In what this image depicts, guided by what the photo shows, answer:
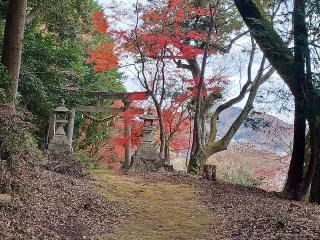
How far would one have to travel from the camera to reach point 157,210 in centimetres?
805

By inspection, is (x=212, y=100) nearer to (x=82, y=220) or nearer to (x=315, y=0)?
(x=315, y=0)

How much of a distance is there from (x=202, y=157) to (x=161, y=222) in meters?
7.34

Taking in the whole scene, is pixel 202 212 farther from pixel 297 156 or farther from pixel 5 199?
pixel 5 199

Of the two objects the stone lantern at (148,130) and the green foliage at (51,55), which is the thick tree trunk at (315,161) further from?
the green foliage at (51,55)

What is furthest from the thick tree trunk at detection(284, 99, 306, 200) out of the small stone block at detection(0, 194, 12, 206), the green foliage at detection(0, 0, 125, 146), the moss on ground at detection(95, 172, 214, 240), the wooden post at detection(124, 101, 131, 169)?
the wooden post at detection(124, 101, 131, 169)

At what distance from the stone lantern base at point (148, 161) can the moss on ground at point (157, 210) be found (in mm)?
2798

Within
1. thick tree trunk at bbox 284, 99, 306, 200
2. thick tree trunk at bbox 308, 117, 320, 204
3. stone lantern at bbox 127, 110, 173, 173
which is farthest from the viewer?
stone lantern at bbox 127, 110, 173, 173

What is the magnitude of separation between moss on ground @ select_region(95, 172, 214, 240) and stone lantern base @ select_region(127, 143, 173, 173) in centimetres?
280

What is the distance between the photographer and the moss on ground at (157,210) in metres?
6.45

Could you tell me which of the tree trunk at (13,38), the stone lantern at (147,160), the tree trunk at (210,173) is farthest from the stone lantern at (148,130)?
the tree trunk at (13,38)

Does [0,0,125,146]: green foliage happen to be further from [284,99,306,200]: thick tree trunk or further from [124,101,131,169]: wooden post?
[284,99,306,200]: thick tree trunk

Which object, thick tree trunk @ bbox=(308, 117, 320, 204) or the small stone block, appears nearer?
the small stone block

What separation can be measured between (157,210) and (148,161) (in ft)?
20.2

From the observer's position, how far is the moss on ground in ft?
21.2
